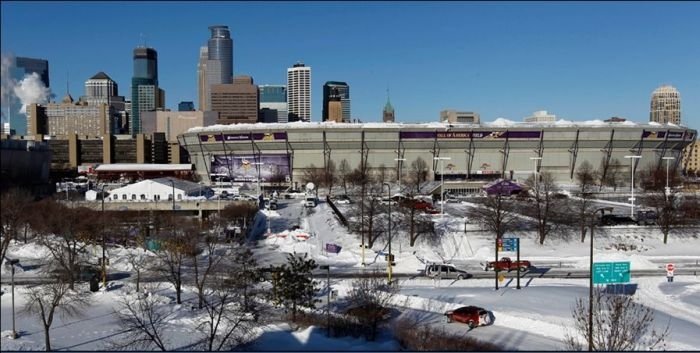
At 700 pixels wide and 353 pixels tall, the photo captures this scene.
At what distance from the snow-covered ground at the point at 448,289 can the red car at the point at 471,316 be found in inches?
11.2

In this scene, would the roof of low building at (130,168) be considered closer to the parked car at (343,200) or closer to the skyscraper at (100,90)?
the skyscraper at (100,90)

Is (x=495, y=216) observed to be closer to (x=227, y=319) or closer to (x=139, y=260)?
(x=139, y=260)

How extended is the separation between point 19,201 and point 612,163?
254 feet

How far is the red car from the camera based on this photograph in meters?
15.5

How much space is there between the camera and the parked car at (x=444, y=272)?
73.6 feet

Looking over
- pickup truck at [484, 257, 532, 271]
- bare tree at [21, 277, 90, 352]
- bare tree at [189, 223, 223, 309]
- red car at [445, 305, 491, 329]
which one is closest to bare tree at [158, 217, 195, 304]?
bare tree at [189, 223, 223, 309]

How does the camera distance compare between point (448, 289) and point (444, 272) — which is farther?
point (444, 272)

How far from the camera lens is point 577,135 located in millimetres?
71750

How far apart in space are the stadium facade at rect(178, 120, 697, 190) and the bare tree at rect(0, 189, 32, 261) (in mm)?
66953

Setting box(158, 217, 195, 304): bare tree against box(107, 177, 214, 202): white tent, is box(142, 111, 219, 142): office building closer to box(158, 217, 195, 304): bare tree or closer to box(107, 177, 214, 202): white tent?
box(107, 177, 214, 202): white tent

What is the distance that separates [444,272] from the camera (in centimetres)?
2255

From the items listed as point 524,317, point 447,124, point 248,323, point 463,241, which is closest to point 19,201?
point 248,323

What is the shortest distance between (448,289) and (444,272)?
2133 millimetres

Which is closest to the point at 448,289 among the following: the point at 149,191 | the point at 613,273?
the point at 613,273
